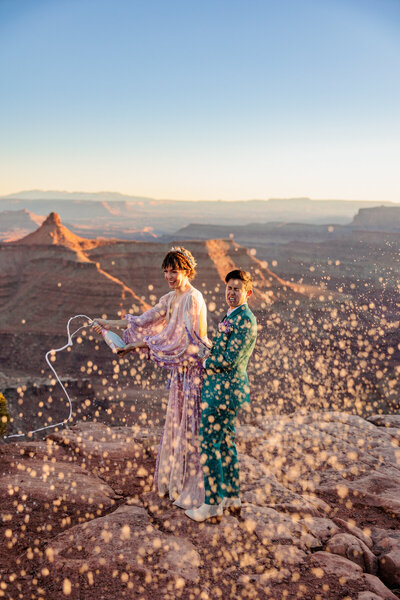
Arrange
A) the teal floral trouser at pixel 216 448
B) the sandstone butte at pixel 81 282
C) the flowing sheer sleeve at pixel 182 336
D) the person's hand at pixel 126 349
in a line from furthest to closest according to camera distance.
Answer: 1. the sandstone butte at pixel 81 282
2. the person's hand at pixel 126 349
3. the flowing sheer sleeve at pixel 182 336
4. the teal floral trouser at pixel 216 448

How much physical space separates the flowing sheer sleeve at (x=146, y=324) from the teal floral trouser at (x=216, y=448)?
1.06m

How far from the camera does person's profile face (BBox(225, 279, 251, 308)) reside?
3.44 meters

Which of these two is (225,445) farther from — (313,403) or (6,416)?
(313,403)

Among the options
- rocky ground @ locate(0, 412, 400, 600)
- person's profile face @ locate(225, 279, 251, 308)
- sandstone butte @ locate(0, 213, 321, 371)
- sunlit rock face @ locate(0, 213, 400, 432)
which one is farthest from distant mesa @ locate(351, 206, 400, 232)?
person's profile face @ locate(225, 279, 251, 308)

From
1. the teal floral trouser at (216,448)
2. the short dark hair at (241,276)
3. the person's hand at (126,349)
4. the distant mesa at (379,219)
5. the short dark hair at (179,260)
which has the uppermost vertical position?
the distant mesa at (379,219)

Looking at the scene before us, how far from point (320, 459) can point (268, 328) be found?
35878 mm

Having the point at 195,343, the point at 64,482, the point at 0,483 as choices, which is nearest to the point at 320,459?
the point at 195,343

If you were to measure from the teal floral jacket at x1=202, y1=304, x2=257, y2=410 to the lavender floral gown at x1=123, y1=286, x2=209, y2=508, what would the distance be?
28cm

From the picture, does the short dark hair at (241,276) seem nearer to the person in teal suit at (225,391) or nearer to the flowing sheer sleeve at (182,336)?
the person in teal suit at (225,391)

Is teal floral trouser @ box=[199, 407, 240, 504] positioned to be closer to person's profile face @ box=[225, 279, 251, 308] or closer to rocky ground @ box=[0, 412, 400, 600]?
rocky ground @ box=[0, 412, 400, 600]

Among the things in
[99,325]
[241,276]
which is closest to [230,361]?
[241,276]

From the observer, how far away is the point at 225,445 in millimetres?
3654

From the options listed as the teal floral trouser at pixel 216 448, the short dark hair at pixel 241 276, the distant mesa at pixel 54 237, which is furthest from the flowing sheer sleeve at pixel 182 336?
the distant mesa at pixel 54 237

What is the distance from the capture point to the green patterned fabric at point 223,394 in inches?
135
